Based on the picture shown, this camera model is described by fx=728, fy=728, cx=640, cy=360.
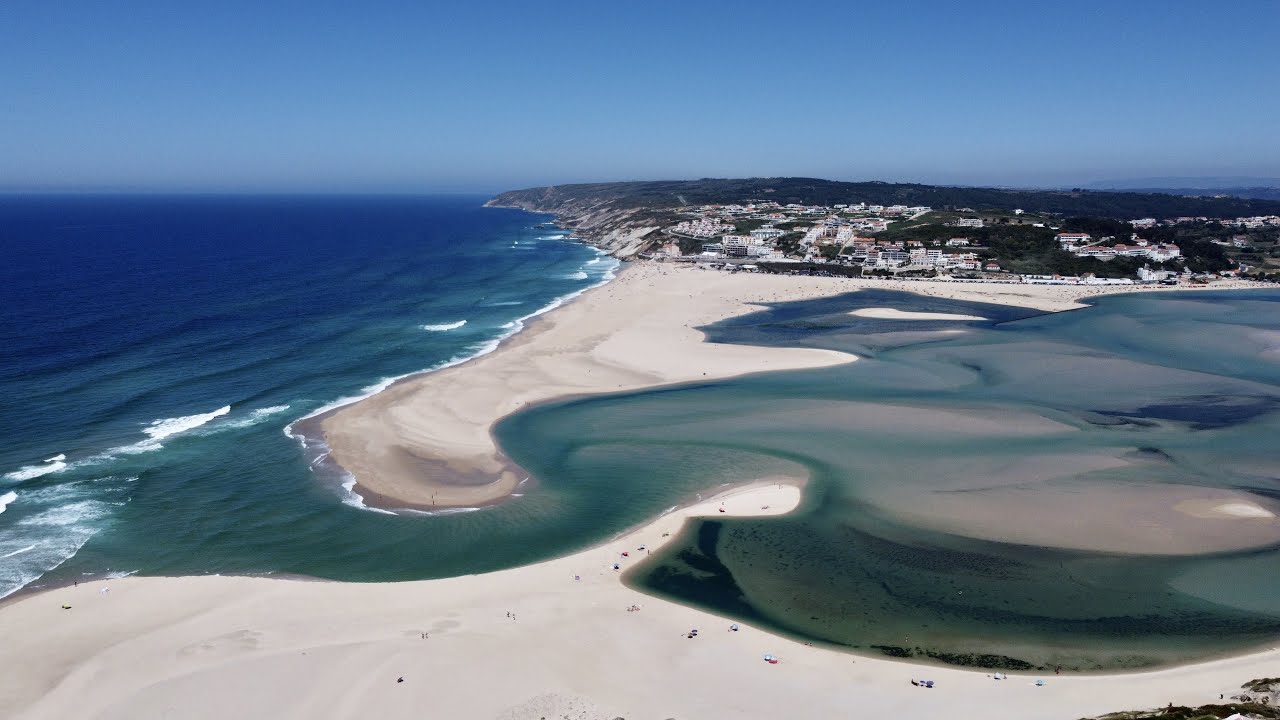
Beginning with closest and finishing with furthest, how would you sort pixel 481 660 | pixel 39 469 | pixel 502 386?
pixel 481 660 < pixel 39 469 < pixel 502 386

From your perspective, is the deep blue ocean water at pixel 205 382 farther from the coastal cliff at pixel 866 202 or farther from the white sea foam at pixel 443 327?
the coastal cliff at pixel 866 202

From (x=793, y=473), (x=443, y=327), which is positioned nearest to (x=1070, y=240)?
(x=443, y=327)

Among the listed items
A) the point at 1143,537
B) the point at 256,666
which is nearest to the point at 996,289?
the point at 1143,537

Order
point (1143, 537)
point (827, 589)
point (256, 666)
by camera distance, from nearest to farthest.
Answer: point (256, 666), point (827, 589), point (1143, 537)

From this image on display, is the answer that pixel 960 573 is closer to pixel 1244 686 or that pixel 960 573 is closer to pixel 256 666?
pixel 1244 686

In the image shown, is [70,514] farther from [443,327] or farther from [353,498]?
[443,327]

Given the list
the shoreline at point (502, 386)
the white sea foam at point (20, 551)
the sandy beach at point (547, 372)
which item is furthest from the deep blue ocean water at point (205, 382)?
the sandy beach at point (547, 372)

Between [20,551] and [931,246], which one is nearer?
[20,551]
